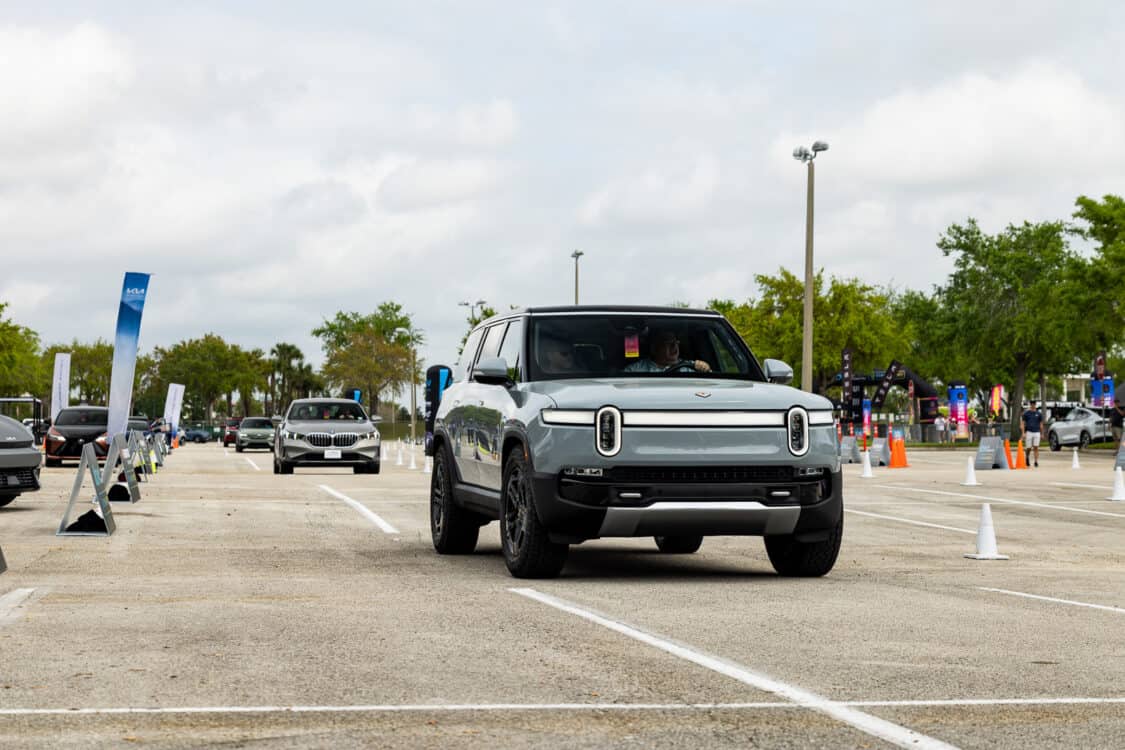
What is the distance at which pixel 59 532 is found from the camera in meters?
15.0

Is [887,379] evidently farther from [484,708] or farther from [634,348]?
[484,708]

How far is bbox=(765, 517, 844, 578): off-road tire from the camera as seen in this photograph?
11102 millimetres

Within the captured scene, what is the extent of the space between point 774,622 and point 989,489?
18.8m

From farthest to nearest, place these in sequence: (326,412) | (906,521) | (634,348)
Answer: (326,412) → (906,521) → (634,348)

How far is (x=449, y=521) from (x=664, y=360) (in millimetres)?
2583

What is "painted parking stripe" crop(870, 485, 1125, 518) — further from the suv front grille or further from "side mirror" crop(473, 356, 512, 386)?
"side mirror" crop(473, 356, 512, 386)

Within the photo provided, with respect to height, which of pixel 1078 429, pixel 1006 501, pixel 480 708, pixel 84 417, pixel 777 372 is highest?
pixel 1078 429

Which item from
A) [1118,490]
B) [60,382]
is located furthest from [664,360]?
[60,382]

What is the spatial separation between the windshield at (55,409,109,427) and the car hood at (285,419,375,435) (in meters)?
6.76

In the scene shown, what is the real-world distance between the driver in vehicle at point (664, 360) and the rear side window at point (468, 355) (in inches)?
86.1

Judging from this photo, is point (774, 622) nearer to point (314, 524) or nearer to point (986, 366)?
point (314, 524)

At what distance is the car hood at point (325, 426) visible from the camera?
104 feet

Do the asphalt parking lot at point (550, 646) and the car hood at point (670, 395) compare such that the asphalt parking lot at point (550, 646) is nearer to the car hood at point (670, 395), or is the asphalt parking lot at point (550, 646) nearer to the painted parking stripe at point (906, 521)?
the car hood at point (670, 395)

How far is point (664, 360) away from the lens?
11.8 metres
